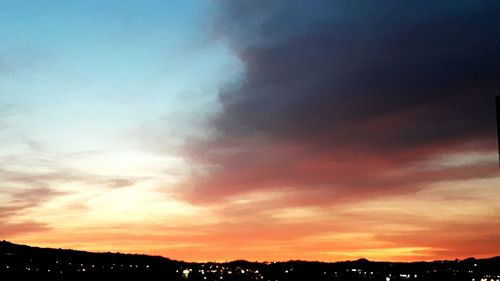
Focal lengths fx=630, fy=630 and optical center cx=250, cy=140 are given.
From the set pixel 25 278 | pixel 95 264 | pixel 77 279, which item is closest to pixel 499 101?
pixel 25 278

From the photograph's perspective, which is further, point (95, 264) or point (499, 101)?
point (95, 264)

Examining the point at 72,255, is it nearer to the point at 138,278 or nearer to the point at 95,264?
the point at 95,264

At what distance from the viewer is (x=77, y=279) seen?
176 m

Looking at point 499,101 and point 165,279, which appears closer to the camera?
point 499,101

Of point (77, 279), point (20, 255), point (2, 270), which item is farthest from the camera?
point (77, 279)

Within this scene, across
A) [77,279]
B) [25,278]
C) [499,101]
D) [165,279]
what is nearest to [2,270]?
[25,278]

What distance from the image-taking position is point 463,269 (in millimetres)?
196625

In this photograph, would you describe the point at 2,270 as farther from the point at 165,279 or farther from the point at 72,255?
the point at 165,279

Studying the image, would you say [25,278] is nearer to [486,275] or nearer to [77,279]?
[77,279]

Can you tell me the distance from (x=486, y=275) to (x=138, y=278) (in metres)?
109

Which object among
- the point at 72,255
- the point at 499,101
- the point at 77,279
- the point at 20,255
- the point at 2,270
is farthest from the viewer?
the point at 72,255

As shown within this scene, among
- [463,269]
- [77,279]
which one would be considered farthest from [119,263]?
[463,269]

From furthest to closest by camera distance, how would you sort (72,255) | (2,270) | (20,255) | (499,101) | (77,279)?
1. (72,255)
2. (77,279)
3. (20,255)
4. (2,270)
5. (499,101)

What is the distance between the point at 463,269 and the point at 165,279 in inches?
3673
